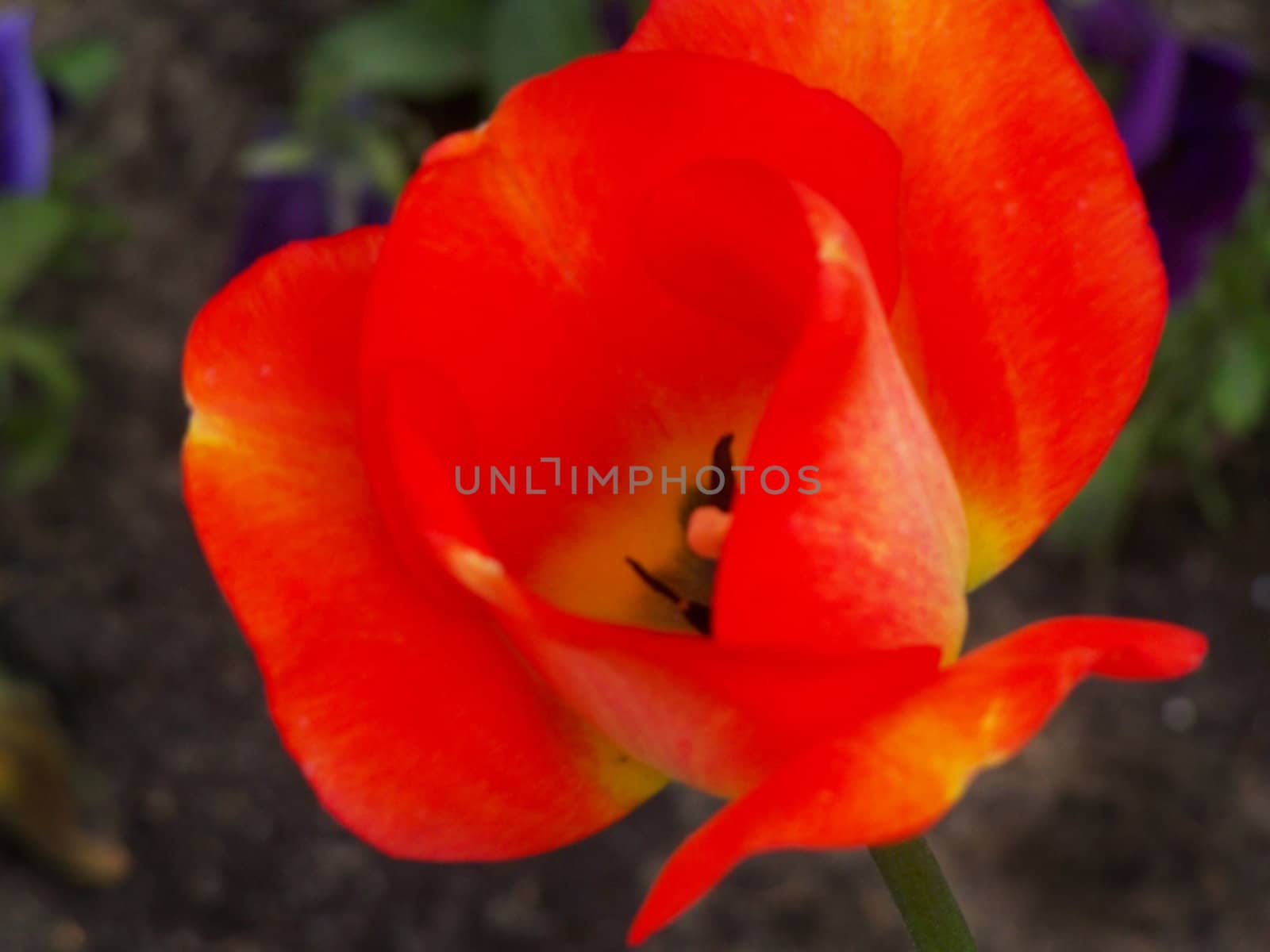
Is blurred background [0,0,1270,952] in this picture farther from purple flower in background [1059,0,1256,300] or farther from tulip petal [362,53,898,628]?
tulip petal [362,53,898,628]

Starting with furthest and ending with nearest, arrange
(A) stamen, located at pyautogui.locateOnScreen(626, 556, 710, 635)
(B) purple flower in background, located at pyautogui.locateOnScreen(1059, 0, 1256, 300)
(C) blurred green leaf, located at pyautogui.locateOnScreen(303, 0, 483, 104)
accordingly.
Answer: (C) blurred green leaf, located at pyautogui.locateOnScreen(303, 0, 483, 104) → (B) purple flower in background, located at pyautogui.locateOnScreen(1059, 0, 1256, 300) → (A) stamen, located at pyautogui.locateOnScreen(626, 556, 710, 635)

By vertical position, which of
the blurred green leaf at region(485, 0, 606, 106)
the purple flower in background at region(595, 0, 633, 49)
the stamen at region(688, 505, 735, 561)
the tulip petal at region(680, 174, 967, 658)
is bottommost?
the blurred green leaf at region(485, 0, 606, 106)

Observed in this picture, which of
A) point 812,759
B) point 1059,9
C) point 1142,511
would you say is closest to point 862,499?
point 812,759

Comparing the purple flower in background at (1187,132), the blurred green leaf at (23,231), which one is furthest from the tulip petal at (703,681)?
the blurred green leaf at (23,231)

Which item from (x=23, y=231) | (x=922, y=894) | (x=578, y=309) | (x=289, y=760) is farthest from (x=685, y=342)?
(x=289, y=760)

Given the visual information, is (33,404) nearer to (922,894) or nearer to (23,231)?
(23,231)

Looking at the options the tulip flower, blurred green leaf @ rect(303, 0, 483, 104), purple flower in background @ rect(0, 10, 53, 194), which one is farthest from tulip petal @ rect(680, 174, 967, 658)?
blurred green leaf @ rect(303, 0, 483, 104)
